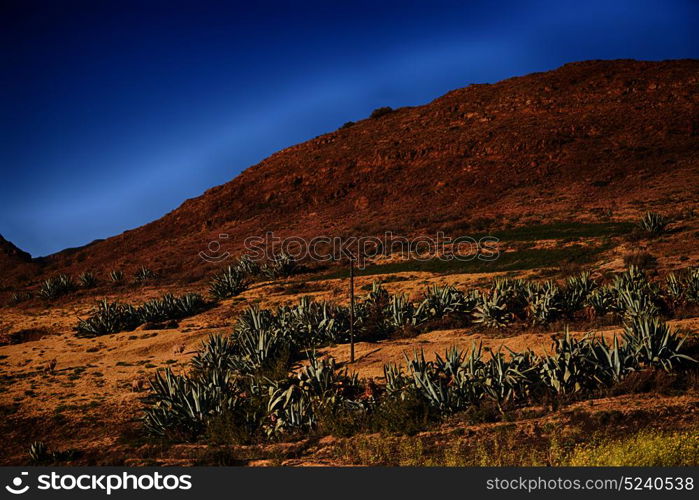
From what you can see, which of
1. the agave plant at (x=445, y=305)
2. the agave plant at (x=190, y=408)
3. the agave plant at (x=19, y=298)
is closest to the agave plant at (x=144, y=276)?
the agave plant at (x=19, y=298)

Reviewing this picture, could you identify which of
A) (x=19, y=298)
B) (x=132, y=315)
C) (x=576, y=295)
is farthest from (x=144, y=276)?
(x=576, y=295)

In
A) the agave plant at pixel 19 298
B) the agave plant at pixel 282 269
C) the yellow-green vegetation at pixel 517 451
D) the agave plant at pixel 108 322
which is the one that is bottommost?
the yellow-green vegetation at pixel 517 451

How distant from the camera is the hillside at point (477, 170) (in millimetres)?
26641

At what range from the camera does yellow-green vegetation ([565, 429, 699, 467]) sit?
168 inches

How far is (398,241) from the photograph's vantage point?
77.5ft

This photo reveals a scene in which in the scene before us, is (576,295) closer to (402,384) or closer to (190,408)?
(402,384)

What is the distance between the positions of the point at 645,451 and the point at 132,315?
14.4m

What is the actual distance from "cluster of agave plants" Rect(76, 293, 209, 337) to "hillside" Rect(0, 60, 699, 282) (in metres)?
8.76

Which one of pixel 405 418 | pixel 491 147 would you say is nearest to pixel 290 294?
pixel 405 418

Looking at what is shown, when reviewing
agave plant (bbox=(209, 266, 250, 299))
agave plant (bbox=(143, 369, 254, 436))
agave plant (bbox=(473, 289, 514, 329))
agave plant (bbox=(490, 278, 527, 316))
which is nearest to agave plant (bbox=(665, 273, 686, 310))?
agave plant (bbox=(490, 278, 527, 316))

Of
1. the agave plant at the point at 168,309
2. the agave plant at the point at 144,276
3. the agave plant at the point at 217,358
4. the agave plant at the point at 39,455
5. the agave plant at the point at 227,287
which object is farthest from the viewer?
the agave plant at the point at 144,276

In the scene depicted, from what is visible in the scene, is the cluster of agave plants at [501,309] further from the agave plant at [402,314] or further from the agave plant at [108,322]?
the agave plant at [108,322]

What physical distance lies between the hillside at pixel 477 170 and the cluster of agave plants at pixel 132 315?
876 centimetres

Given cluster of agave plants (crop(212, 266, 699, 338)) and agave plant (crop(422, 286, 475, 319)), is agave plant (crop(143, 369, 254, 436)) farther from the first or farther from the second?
agave plant (crop(422, 286, 475, 319))
